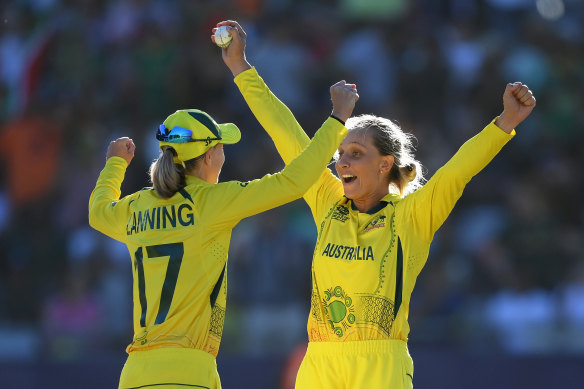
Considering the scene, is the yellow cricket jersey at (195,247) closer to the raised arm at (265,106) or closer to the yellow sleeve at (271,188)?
the yellow sleeve at (271,188)

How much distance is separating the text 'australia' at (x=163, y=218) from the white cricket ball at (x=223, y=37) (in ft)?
3.25

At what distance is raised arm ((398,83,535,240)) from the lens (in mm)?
4562

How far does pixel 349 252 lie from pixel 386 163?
51cm

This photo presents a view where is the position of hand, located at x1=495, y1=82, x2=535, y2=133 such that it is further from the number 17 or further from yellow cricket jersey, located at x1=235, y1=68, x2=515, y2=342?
the number 17

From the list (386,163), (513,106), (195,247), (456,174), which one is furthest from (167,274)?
(513,106)

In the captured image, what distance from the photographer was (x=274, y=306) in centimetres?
838

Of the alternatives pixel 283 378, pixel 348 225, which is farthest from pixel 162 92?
pixel 348 225

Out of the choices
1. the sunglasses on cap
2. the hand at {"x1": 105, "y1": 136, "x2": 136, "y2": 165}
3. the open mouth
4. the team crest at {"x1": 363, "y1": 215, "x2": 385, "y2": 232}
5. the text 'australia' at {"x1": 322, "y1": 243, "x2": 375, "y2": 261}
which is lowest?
the text 'australia' at {"x1": 322, "y1": 243, "x2": 375, "y2": 261}

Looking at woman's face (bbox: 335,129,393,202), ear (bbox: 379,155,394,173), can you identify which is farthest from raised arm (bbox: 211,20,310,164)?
ear (bbox: 379,155,394,173)

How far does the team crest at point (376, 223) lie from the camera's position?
15.7ft

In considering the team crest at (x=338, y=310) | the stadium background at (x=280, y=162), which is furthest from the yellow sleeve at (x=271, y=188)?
the stadium background at (x=280, y=162)

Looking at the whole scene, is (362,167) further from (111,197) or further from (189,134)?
(111,197)

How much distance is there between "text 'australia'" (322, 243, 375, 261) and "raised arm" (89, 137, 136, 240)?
0.93m

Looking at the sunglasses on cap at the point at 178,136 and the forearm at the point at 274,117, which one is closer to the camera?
the sunglasses on cap at the point at 178,136
